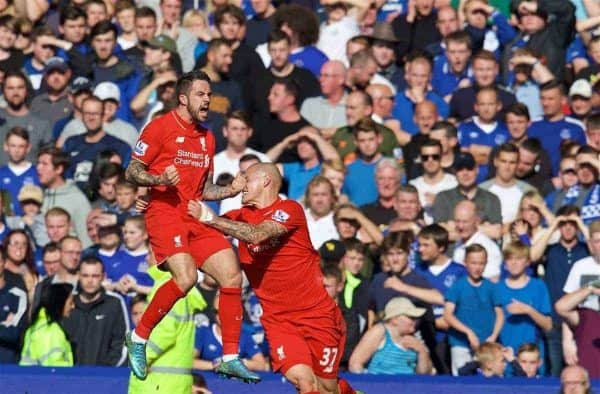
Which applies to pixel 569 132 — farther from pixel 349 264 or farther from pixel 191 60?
pixel 191 60

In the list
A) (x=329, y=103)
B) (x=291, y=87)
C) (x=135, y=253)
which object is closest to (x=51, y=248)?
(x=135, y=253)

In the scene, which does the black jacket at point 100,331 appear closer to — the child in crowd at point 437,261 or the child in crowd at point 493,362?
the child in crowd at point 437,261

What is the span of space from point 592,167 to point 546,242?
0.87 metres

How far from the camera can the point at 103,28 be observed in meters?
19.4

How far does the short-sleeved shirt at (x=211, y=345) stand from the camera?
16031 millimetres

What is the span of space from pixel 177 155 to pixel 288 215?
37.0 inches

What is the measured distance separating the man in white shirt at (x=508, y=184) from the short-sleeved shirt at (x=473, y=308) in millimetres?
1284

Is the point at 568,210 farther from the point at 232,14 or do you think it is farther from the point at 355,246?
the point at 232,14

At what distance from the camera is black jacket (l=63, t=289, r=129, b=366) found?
16.1 m

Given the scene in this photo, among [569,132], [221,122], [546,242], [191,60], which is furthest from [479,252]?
[191,60]

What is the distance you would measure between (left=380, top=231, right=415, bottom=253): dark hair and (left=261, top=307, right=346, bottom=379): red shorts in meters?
2.12

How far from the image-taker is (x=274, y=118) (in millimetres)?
18438

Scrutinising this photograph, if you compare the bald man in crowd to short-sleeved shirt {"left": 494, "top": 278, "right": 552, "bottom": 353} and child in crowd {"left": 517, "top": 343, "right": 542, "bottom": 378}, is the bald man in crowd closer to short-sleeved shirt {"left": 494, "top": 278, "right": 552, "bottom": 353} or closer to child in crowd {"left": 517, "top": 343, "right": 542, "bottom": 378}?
short-sleeved shirt {"left": 494, "top": 278, "right": 552, "bottom": 353}

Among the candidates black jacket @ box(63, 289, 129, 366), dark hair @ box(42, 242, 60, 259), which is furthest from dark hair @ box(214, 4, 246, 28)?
black jacket @ box(63, 289, 129, 366)
